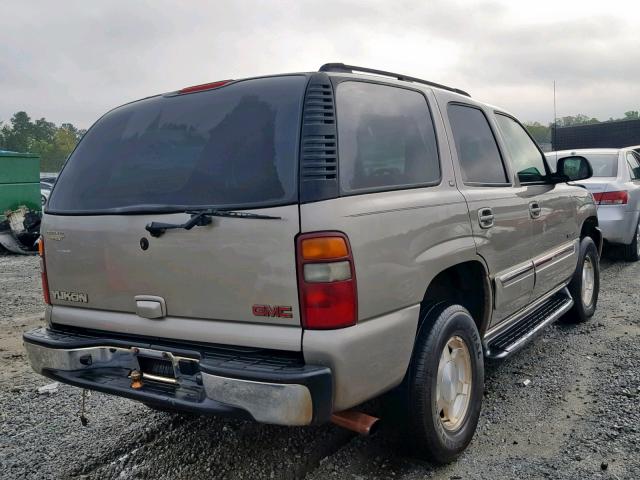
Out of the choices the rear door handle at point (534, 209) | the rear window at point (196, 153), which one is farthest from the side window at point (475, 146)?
the rear window at point (196, 153)

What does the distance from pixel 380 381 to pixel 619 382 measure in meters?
2.42

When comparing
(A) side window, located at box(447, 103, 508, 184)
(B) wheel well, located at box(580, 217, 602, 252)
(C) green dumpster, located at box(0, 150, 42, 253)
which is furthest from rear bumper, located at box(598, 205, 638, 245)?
(C) green dumpster, located at box(0, 150, 42, 253)

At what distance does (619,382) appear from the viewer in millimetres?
3980

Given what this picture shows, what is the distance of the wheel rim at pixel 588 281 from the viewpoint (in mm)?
5469

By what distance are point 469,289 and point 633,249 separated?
19.7 ft

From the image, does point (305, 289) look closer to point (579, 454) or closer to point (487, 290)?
point (487, 290)

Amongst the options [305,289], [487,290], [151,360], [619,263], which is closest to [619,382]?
[487,290]

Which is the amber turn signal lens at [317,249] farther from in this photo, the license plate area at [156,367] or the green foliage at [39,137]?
the green foliage at [39,137]

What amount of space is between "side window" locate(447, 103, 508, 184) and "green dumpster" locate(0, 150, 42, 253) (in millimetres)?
10192

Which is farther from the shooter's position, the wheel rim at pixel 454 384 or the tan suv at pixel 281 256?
the wheel rim at pixel 454 384

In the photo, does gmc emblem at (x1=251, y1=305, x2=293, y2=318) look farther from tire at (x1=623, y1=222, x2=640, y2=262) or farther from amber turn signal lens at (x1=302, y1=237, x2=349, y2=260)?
tire at (x1=623, y1=222, x2=640, y2=262)

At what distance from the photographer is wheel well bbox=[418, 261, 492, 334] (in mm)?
3156

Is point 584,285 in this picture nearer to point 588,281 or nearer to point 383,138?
point 588,281

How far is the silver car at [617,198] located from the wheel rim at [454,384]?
555cm
